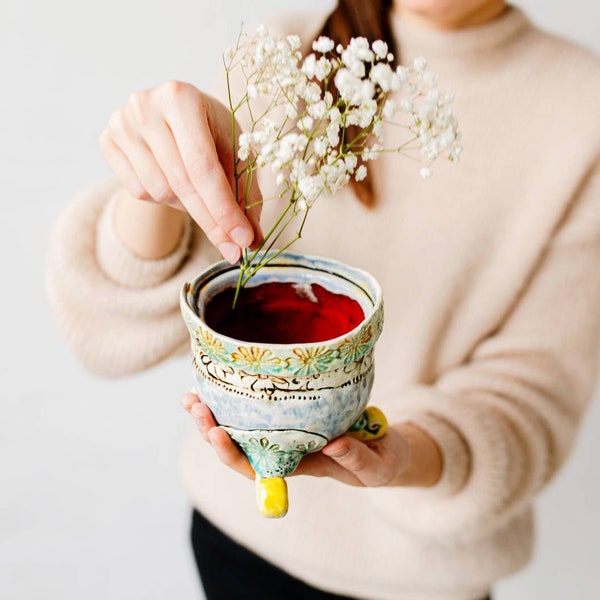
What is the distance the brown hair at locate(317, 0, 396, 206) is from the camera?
85 centimetres

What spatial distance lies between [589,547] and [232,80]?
1226mm

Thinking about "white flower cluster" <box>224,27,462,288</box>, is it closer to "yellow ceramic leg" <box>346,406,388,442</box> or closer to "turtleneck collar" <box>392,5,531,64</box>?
"yellow ceramic leg" <box>346,406,388,442</box>

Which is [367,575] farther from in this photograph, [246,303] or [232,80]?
[232,80]

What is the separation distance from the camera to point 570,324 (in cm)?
91

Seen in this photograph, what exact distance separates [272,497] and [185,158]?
251mm

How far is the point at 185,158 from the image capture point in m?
0.53

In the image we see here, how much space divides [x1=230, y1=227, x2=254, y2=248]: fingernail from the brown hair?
37 centimetres

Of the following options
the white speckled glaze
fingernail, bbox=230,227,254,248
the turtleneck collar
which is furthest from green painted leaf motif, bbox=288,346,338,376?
the turtleneck collar

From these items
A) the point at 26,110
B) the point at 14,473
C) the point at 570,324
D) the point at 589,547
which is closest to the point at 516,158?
the point at 570,324

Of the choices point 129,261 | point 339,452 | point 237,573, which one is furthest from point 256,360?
point 237,573

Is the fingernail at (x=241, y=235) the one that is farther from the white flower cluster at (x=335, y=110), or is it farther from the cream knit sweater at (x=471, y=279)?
the cream knit sweater at (x=471, y=279)

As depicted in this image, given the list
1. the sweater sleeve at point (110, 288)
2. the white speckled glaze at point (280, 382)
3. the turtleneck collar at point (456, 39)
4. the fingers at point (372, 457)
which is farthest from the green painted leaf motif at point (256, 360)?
the turtleneck collar at point (456, 39)

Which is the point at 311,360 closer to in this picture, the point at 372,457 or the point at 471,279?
the point at 372,457

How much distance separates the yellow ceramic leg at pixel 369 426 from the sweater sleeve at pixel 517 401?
0.63 ft
